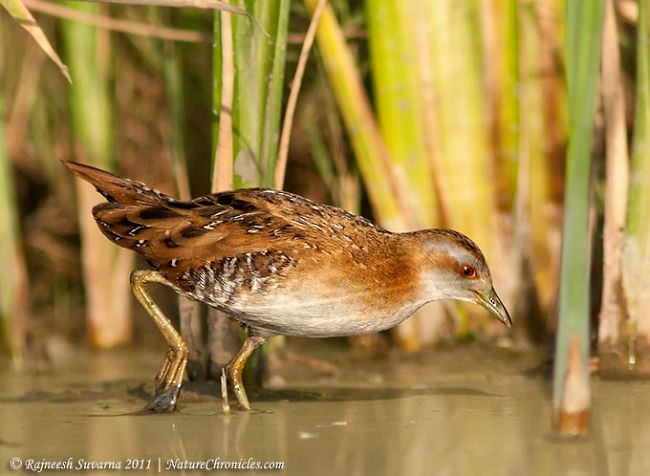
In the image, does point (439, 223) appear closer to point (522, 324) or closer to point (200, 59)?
point (522, 324)

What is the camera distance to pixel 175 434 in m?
4.33

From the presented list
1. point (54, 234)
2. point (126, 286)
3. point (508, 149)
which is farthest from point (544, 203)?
point (54, 234)

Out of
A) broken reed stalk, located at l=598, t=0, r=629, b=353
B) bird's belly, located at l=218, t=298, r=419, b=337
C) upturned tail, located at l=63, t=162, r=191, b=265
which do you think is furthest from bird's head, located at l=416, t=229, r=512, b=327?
upturned tail, located at l=63, t=162, r=191, b=265

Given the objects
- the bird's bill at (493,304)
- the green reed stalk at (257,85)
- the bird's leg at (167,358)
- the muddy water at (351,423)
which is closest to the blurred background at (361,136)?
the green reed stalk at (257,85)

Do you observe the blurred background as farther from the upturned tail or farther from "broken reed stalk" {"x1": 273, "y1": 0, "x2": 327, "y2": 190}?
the upturned tail

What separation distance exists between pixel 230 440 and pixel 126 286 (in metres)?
2.94

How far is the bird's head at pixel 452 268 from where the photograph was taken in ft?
16.2

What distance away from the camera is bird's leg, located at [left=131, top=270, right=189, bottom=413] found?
485cm

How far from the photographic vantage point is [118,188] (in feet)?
16.9

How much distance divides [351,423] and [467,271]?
2.80ft

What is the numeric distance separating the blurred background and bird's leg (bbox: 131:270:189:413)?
251mm

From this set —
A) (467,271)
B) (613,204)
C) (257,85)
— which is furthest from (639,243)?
(257,85)

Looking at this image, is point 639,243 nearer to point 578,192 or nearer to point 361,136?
point 361,136

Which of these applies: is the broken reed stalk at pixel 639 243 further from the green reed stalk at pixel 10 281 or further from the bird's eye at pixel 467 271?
the green reed stalk at pixel 10 281
